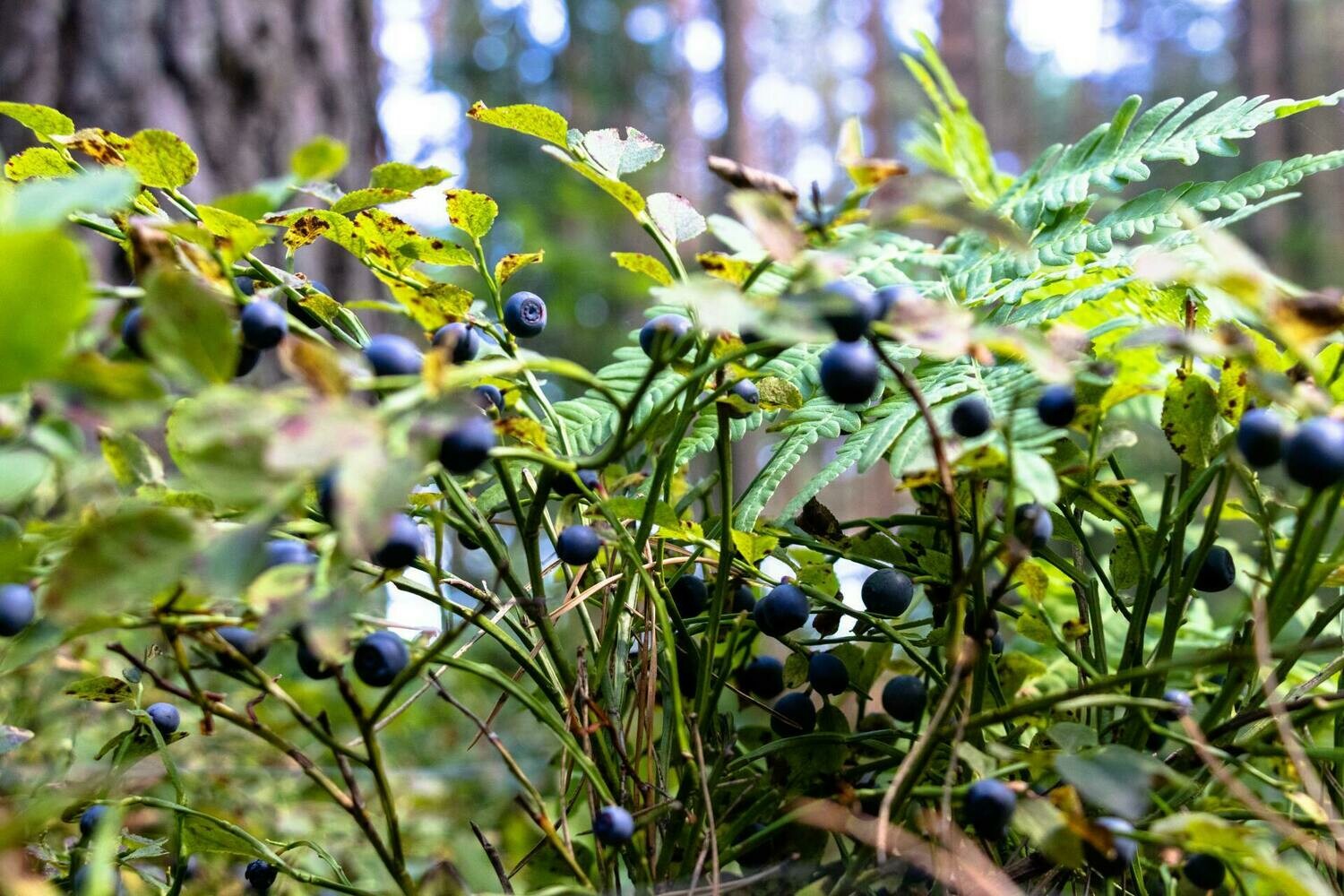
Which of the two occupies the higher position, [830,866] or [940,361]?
[940,361]

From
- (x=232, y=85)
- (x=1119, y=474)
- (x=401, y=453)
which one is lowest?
(x=1119, y=474)

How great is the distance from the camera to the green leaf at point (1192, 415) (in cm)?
50

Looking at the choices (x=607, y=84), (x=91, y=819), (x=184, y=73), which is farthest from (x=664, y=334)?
(x=607, y=84)

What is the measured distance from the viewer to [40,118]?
21.0 inches

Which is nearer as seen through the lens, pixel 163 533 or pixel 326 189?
pixel 163 533

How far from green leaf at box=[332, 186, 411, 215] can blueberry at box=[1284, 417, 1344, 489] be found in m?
0.42

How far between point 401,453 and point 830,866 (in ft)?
1.16

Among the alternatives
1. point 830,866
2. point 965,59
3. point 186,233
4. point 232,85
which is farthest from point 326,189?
point 965,59

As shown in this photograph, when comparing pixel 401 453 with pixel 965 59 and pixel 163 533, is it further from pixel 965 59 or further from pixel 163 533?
pixel 965 59

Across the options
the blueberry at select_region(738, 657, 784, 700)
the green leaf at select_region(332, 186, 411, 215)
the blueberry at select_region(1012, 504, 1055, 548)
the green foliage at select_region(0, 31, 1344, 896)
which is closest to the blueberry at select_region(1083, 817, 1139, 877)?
the green foliage at select_region(0, 31, 1344, 896)

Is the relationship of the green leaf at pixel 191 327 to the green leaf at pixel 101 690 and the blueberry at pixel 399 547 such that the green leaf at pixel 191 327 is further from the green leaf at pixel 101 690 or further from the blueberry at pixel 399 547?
the green leaf at pixel 101 690

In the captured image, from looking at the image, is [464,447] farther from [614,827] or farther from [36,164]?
[36,164]

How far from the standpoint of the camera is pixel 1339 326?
40 centimetres

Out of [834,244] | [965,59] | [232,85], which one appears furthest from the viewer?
[965,59]
